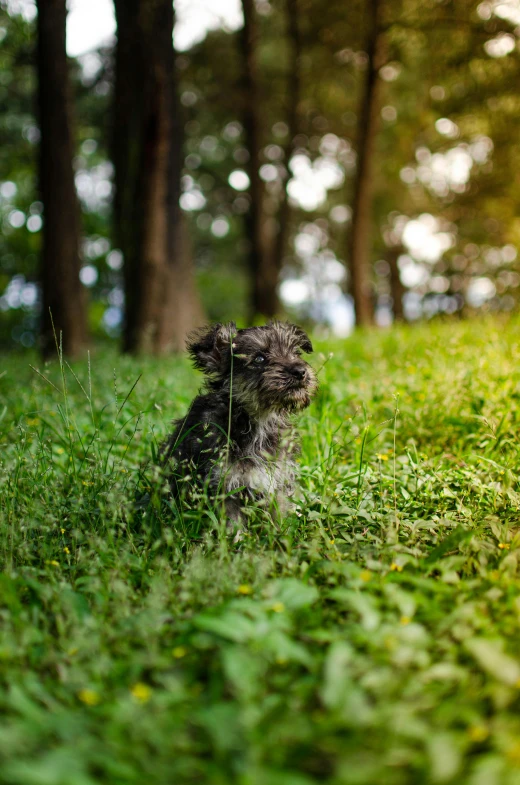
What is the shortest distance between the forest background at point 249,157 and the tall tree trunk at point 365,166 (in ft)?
0.19

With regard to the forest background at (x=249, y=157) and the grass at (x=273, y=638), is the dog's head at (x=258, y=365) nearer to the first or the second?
the grass at (x=273, y=638)

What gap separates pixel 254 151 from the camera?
64.1 feet

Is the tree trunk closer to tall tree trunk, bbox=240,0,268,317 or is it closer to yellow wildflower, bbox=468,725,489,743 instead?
tall tree trunk, bbox=240,0,268,317

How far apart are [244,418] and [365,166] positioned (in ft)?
48.7

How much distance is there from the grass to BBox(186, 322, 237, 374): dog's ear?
887 mm

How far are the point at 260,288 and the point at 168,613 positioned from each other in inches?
687

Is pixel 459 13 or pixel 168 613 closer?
pixel 168 613

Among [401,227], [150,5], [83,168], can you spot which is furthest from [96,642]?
[83,168]

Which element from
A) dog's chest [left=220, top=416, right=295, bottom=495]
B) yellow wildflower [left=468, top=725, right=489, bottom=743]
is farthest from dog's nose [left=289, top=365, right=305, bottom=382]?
yellow wildflower [left=468, top=725, right=489, bottom=743]

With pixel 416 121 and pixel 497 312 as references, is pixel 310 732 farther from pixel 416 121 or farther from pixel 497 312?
pixel 416 121

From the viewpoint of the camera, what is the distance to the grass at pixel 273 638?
2150 millimetres

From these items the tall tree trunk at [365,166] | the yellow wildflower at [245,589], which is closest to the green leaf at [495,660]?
the yellow wildflower at [245,589]

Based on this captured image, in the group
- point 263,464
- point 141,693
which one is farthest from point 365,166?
point 141,693

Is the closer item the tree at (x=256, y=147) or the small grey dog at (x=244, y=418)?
the small grey dog at (x=244, y=418)
